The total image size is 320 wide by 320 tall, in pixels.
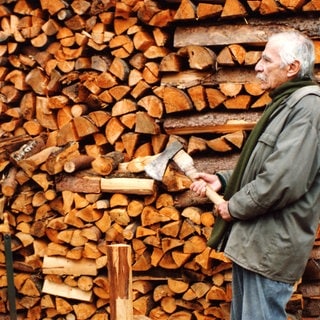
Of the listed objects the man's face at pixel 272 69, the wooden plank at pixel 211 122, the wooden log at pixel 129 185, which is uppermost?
the man's face at pixel 272 69

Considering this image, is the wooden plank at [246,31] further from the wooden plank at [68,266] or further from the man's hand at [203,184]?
the wooden plank at [68,266]

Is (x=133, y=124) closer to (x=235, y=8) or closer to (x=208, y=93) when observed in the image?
(x=208, y=93)

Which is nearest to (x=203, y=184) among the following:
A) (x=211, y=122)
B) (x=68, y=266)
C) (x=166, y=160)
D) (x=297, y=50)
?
(x=166, y=160)

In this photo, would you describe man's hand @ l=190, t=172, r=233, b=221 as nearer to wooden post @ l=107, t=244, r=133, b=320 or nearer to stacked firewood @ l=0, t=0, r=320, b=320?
wooden post @ l=107, t=244, r=133, b=320

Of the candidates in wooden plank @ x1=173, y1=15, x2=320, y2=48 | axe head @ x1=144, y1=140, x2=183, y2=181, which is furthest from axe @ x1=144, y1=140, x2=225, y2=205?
wooden plank @ x1=173, y1=15, x2=320, y2=48

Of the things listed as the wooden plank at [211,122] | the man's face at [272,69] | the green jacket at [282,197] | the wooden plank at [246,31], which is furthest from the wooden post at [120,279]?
the wooden plank at [246,31]

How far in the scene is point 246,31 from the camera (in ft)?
12.6

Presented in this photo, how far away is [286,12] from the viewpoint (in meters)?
3.83

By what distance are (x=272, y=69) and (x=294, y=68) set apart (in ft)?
0.33

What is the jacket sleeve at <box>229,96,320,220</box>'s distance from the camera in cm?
243

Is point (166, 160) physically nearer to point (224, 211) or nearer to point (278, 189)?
point (224, 211)

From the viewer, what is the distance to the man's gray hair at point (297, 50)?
264 cm

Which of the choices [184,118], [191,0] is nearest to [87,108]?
→ [184,118]

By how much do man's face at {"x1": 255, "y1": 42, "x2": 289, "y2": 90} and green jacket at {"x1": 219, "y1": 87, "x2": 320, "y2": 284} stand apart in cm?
15
